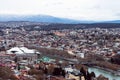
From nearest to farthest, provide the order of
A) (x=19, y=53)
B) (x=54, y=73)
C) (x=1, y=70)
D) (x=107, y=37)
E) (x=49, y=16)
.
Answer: (x=1, y=70), (x=54, y=73), (x=19, y=53), (x=107, y=37), (x=49, y=16)

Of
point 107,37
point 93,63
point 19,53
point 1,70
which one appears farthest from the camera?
point 107,37

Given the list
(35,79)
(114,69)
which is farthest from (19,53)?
(35,79)

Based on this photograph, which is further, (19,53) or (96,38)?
(96,38)

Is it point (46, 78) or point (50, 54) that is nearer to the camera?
point (46, 78)

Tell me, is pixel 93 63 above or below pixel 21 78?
below

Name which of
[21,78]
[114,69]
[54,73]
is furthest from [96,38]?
[21,78]

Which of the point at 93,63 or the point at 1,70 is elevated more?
the point at 1,70

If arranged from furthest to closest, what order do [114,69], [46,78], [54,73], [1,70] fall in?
[114,69]
[54,73]
[46,78]
[1,70]

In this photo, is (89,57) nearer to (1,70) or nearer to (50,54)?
(50,54)

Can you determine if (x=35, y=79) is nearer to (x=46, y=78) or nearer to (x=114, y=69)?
(x=46, y=78)
